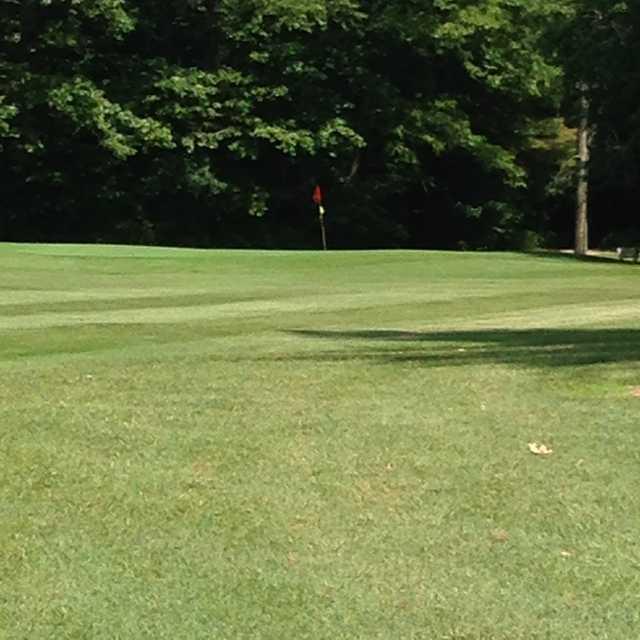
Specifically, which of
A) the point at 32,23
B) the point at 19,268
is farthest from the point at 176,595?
the point at 32,23

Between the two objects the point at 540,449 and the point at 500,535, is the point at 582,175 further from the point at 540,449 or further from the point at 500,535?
the point at 500,535

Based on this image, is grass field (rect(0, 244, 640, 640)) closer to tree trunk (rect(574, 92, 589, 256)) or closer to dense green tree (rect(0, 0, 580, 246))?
tree trunk (rect(574, 92, 589, 256))

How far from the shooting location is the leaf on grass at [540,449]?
21.8ft

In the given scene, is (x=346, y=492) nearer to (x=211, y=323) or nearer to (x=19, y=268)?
(x=211, y=323)

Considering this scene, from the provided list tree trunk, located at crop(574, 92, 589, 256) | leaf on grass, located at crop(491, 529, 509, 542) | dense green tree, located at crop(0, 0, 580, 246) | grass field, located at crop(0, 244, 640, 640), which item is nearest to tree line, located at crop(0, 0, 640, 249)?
dense green tree, located at crop(0, 0, 580, 246)

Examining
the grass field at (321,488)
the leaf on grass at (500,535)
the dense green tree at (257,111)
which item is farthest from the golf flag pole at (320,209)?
the leaf on grass at (500,535)

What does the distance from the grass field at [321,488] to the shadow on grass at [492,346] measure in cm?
6

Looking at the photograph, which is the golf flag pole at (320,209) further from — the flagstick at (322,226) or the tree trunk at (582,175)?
the tree trunk at (582,175)

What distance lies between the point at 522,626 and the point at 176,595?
1158mm

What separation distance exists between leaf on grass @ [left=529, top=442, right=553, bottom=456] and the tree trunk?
32.4 metres

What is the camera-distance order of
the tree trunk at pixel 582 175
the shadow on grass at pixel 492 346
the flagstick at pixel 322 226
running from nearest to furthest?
1. the shadow on grass at pixel 492 346
2. the tree trunk at pixel 582 175
3. the flagstick at pixel 322 226

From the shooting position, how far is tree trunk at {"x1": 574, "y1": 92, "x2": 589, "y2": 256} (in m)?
39.7

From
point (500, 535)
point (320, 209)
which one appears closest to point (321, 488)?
point (500, 535)

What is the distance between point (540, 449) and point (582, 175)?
3637cm
